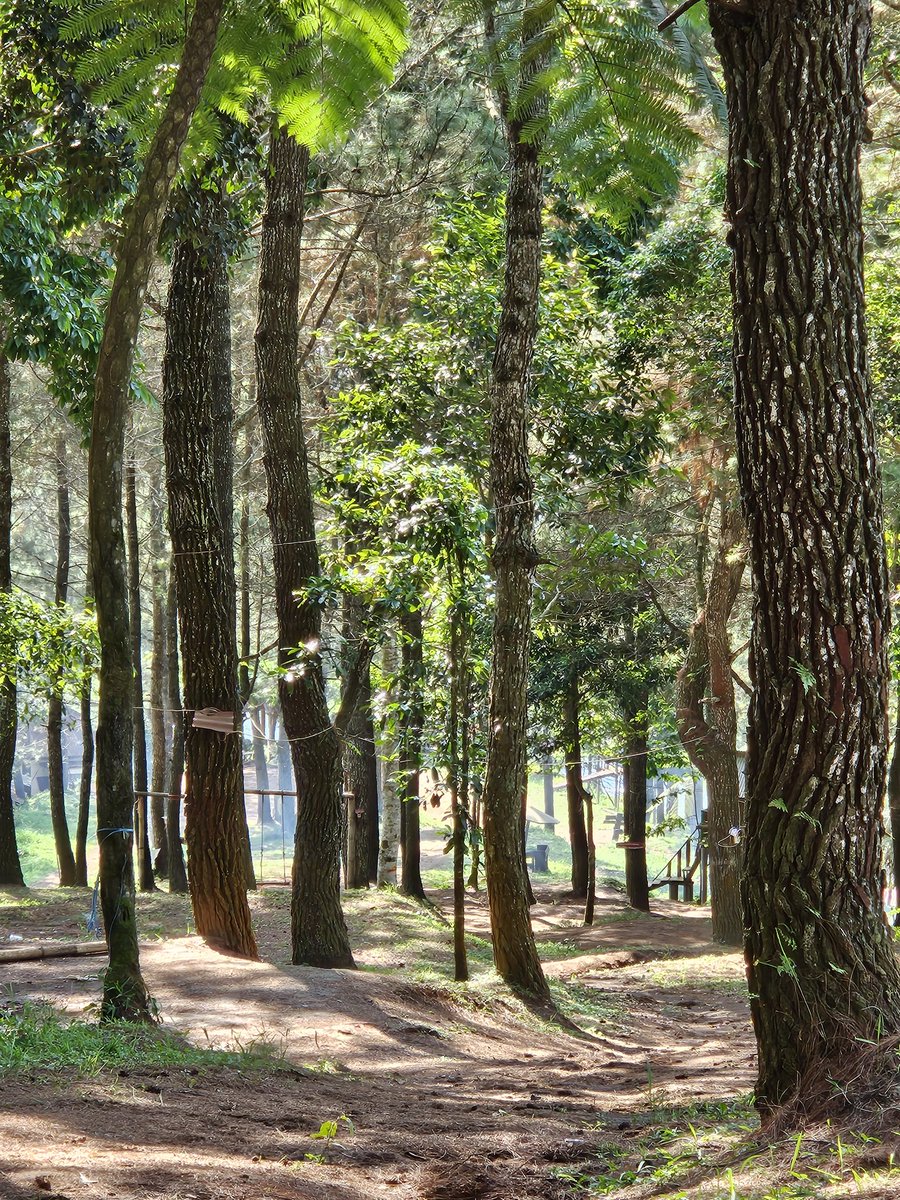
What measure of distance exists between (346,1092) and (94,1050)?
121 cm

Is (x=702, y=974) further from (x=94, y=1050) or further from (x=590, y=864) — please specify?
(x=94, y=1050)

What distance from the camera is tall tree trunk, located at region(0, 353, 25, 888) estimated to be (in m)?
15.6

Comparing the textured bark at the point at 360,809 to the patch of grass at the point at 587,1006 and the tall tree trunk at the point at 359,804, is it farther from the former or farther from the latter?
the patch of grass at the point at 587,1006

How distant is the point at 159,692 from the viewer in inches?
830

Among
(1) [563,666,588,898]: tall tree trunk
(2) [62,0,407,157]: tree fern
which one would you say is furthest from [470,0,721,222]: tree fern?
(1) [563,666,588,898]: tall tree trunk

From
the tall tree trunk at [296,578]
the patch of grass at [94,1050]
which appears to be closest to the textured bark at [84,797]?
the tall tree trunk at [296,578]

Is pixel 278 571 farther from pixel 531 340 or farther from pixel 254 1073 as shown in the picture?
pixel 254 1073

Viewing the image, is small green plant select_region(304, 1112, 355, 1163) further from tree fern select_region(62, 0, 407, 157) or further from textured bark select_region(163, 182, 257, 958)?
textured bark select_region(163, 182, 257, 958)

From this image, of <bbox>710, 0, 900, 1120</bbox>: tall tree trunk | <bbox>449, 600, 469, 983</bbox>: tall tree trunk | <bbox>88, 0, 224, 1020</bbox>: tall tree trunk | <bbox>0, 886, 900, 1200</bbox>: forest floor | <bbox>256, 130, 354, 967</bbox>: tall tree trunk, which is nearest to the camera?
<bbox>0, 886, 900, 1200</bbox>: forest floor

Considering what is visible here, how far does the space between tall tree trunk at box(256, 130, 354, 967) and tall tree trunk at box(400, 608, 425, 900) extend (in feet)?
3.52

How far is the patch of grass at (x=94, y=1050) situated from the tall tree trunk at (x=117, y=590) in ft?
0.89

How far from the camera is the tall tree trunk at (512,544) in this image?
883 centimetres

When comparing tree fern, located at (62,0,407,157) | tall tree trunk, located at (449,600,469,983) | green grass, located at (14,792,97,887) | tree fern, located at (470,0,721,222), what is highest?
tree fern, located at (62,0,407,157)

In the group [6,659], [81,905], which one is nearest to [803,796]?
[6,659]
